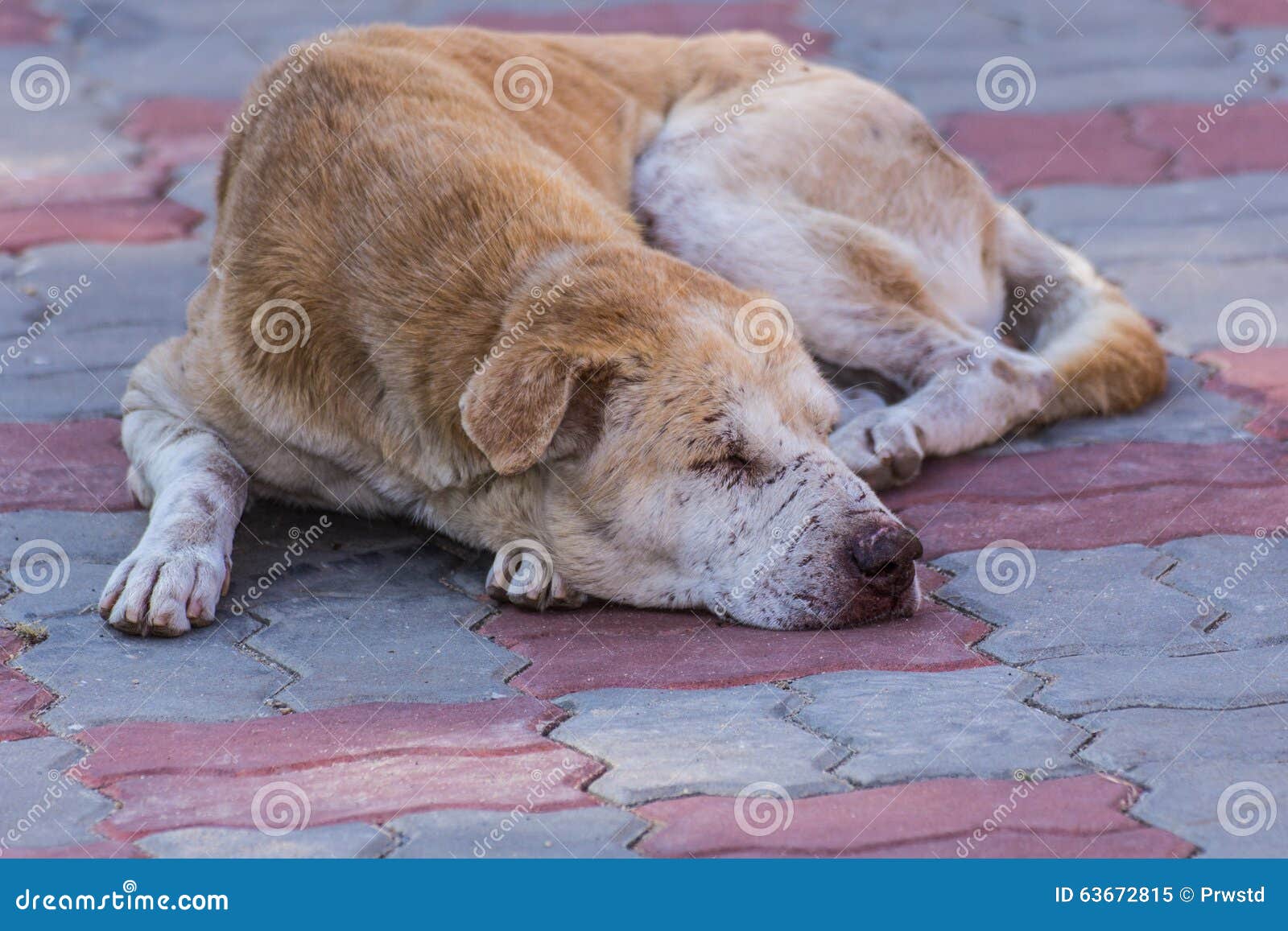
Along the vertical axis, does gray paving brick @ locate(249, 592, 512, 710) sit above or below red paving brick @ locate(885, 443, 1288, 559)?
below

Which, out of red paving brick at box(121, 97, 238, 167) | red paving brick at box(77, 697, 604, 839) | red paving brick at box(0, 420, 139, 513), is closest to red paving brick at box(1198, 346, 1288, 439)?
red paving brick at box(77, 697, 604, 839)

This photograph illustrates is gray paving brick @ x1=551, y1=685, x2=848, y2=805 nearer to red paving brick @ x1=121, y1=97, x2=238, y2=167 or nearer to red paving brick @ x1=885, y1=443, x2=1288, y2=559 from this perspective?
red paving brick @ x1=885, y1=443, x2=1288, y2=559

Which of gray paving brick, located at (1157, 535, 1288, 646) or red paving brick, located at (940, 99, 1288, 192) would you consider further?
red paving brick, located at (940, 99, 1288, 192)

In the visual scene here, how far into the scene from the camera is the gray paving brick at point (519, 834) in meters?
2.35

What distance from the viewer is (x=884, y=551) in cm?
314

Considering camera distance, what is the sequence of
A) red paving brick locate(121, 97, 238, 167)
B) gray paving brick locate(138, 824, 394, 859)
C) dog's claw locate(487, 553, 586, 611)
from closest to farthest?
gray paving brick locate(138, 824, 394, 859)
dog's claw locate(487, 553, 586, 611)
red paving brick locate(121, 97, 238, 167)

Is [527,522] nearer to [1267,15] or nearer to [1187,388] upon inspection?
[1187,388]

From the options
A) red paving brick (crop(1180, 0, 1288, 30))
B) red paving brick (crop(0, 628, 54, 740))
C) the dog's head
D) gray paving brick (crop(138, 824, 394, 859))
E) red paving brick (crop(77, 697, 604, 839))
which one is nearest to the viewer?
gray paving brick (crop(138, 824, 394, 859))

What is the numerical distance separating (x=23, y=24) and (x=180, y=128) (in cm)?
213

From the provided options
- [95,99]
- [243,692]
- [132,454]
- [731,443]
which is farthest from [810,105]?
[95,99]

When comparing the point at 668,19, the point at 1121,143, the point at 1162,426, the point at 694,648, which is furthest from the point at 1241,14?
the point at 694,648

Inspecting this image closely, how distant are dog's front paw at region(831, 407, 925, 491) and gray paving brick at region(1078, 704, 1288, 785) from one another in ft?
4.11

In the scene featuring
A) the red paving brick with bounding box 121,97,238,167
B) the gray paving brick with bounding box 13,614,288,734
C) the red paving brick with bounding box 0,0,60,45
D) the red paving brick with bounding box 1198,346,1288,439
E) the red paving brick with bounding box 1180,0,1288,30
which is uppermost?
the red paving brick with bounding box 1180,0,1288,30

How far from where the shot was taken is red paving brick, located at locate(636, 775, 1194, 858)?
2.35m
